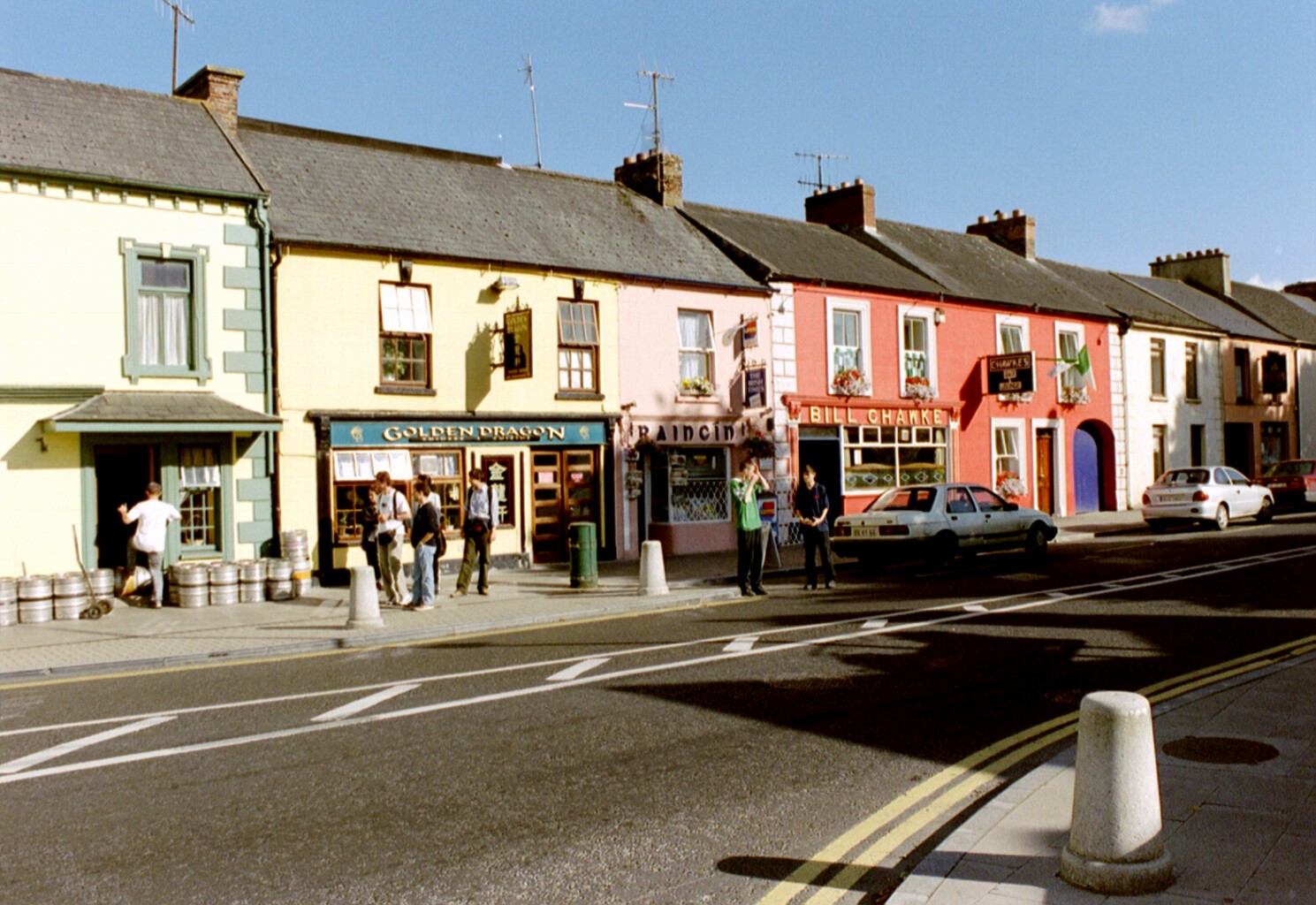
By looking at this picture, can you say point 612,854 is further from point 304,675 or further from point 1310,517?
point 1310,517

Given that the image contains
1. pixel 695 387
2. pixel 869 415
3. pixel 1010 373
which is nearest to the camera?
pixel 695 387

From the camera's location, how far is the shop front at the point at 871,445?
26.3m

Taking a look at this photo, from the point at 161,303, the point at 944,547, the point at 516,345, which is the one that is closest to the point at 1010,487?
the point at 944,547

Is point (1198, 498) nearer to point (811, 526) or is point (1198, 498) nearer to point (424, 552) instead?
point (811, 526)

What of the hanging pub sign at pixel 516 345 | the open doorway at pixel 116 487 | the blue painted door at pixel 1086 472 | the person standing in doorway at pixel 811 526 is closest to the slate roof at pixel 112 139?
the open doorway at pixel 116 487

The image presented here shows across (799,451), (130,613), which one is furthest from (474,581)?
(799,451)

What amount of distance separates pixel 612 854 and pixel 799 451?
21.2m

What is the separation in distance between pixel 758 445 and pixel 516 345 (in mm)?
6663

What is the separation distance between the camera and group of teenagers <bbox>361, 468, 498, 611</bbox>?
15.2 meters

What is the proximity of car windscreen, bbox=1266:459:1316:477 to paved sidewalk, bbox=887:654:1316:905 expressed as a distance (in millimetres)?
28875

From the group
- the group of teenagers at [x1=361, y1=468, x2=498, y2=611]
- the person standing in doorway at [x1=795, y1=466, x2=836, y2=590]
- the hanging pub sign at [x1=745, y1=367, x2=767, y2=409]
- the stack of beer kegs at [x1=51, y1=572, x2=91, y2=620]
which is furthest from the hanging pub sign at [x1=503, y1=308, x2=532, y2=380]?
the stack of beer kegs at [x1=51, y1=572, x2=91, y2=620]

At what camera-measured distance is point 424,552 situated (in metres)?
15.1

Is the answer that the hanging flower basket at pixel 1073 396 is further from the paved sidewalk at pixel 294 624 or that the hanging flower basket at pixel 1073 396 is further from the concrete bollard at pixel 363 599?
the concrete bollard at pixel 363 599

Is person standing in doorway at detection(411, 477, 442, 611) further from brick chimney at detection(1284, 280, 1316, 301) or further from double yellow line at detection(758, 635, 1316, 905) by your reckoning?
brick chimney at detection(1284, 280, 1316, 301)
